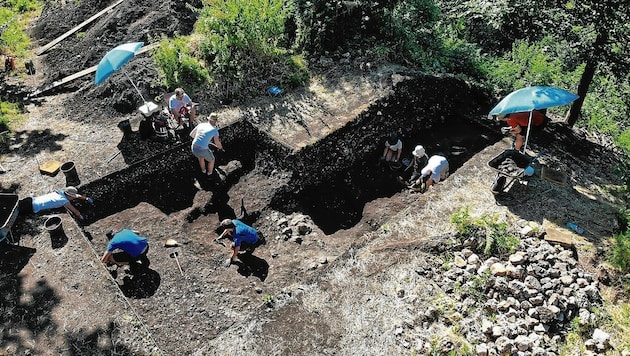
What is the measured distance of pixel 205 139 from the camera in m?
9.05

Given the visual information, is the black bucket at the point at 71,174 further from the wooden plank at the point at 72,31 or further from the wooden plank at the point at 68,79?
the wooden plank at the point at 72,31

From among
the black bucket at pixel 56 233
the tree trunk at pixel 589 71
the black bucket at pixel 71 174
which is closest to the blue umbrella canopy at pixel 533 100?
the tree trunk at pixel 589 71

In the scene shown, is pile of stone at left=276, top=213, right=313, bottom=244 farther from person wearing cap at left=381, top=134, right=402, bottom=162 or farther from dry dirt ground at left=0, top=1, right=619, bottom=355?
person wearing cap at left=381, top=134, right=402, bottom=162

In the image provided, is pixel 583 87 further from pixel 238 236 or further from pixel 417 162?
pixel 238 236

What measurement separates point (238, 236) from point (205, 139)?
2157mm

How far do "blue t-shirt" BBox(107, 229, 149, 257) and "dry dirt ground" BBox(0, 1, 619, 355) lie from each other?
35cm

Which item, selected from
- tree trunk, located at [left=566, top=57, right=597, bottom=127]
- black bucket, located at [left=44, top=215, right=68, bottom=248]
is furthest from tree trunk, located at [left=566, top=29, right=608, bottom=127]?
black bucket, located at [left=44, top=215, right=68, bottom=248]

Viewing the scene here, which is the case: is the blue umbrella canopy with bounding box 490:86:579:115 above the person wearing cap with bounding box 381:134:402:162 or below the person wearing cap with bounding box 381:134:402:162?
above

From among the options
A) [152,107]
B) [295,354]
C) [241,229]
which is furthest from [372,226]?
[152,107]

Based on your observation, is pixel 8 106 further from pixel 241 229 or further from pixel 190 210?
pixel 241 229

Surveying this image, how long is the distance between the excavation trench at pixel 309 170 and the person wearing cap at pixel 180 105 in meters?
0.71

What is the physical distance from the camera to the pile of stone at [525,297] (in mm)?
6305

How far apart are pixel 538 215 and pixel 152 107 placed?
24.6 feet

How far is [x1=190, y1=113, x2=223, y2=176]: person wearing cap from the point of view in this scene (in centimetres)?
905
